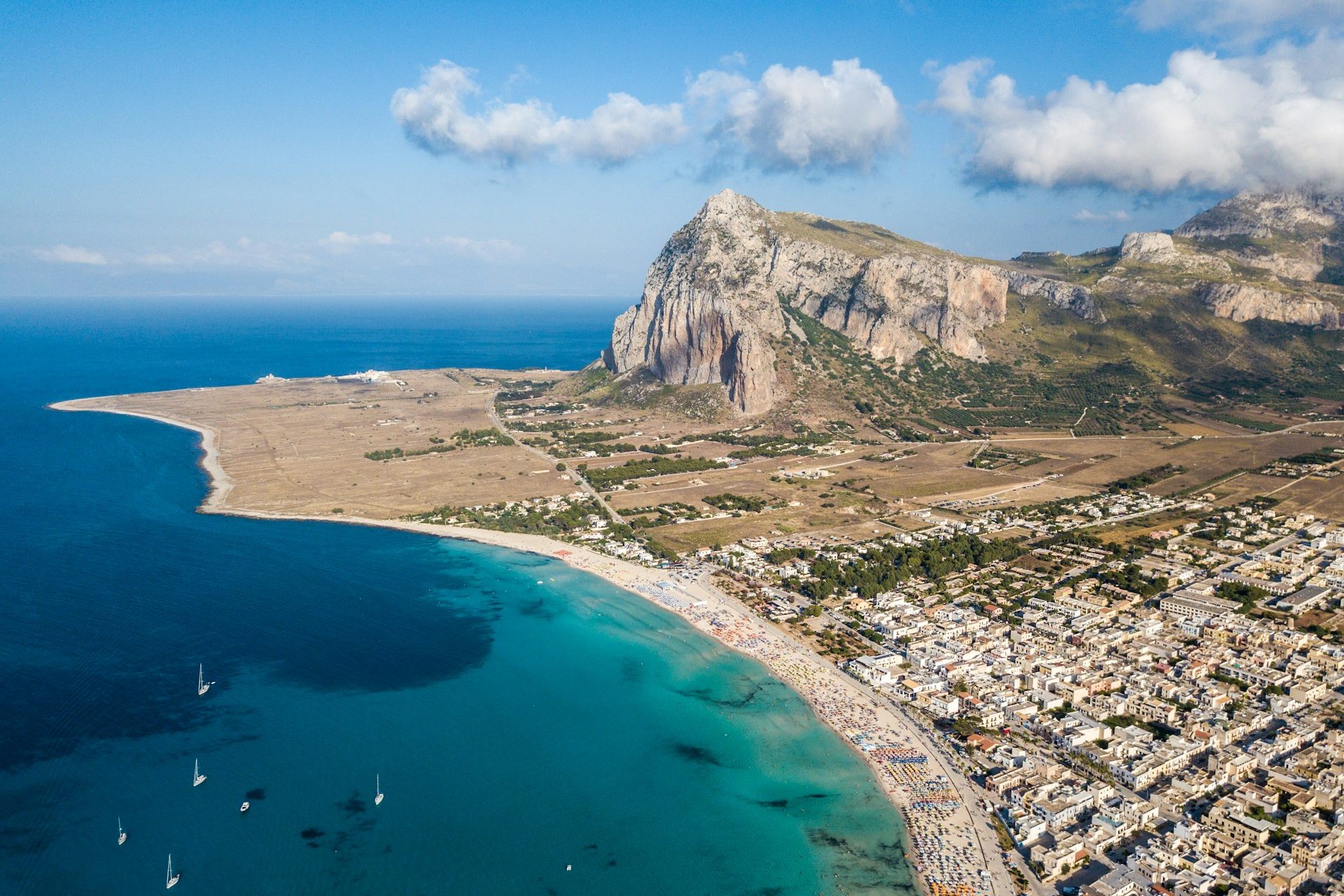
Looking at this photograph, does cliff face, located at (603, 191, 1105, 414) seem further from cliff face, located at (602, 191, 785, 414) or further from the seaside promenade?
the seaside promenade

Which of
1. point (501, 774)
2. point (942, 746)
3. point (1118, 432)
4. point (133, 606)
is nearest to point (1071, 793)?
point (942, 746)

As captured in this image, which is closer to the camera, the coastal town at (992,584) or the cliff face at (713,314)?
the coastal town at (992,584)

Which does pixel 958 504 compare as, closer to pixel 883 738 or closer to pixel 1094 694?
pixel 1094 694

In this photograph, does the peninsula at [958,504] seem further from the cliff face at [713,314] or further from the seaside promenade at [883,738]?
the cliff face at [713,314]

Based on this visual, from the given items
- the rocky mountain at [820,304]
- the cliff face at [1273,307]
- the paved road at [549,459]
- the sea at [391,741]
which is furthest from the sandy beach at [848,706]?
the cliff face at [1273,307]

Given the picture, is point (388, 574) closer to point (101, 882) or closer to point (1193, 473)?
point (101, 882)

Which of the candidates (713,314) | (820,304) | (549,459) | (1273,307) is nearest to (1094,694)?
(549,459)

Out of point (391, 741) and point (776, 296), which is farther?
point (776, 296)
